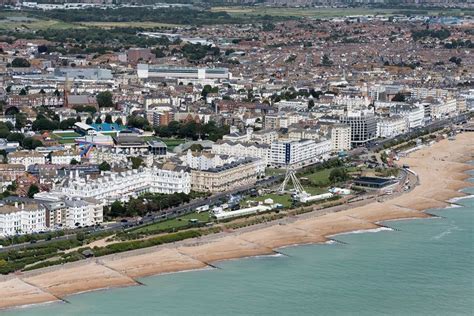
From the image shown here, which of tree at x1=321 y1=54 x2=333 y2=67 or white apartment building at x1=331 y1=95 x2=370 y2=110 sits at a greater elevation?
white apartment building at x1=331 y1=95 x2=370 y2=110

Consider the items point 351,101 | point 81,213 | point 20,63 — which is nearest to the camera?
point 81,213

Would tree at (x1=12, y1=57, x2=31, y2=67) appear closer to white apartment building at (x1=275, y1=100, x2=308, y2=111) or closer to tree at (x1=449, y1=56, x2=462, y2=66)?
white apartment building at (x1=275, y1=100, x2=308, y2=111)

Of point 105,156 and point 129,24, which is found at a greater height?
point 105,156

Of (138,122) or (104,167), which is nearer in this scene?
(104,167)

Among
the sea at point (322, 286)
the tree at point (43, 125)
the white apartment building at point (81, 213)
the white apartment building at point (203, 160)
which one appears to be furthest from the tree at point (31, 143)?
the sea at point (322, 286)

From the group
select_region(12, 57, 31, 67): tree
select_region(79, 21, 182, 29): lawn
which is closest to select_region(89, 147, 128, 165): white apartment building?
select_region(12, 57, 31, 67): tree

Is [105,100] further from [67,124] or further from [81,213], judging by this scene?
[81,213]

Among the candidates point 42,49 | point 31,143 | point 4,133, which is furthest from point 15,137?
point 42,49
